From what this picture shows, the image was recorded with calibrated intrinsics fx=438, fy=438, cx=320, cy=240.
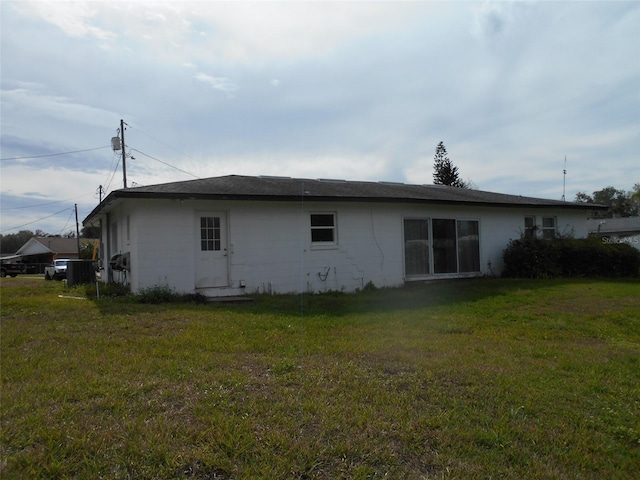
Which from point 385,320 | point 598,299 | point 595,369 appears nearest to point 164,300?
point 385,320

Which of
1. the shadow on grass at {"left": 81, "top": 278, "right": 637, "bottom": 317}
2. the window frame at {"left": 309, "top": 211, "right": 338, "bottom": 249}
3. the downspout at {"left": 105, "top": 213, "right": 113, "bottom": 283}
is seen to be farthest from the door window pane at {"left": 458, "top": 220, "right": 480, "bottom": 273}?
the downspout at {"left": 105, "top": 213, "right": 113, "bottom": 283}

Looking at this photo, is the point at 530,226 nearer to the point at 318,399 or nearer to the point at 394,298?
the point at 394,298

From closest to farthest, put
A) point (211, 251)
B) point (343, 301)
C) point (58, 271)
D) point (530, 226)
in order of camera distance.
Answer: point (343, 301) → point (211, 251) → point (530, 226) → point (58, 271)

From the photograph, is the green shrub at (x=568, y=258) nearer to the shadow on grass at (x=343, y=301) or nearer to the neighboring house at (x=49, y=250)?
the shadow on grass at (x=343, y=301)

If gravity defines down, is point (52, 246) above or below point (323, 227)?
above

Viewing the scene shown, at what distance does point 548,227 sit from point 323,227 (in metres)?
9.97

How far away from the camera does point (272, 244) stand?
37.3ft

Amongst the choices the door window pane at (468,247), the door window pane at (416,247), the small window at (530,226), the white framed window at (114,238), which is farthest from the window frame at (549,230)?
the white framed window at (114,238)

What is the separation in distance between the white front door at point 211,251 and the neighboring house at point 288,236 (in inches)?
1.0

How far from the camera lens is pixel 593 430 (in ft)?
11.2

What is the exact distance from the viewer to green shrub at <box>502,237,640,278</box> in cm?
1441

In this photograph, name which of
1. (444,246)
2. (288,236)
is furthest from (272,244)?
(444,246)

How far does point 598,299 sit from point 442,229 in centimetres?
501

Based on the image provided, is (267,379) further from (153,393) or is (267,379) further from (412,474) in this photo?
(412,474)
